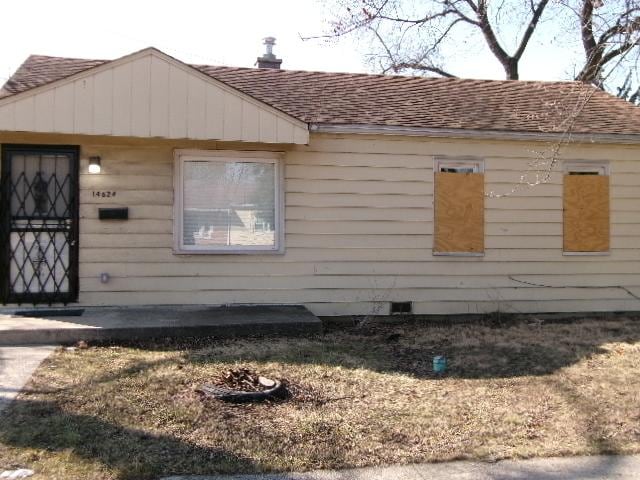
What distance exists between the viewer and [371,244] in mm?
9234

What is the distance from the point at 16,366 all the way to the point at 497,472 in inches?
174

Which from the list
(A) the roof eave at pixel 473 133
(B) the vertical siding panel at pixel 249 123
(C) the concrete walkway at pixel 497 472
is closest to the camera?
(C) the concrete walkway at pixel 497 472

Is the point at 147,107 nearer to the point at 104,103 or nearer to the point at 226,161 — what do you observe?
the point at 104,103

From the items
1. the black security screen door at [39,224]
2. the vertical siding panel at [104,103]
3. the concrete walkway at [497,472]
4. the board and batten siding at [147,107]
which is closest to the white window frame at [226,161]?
the board and batten siding at [147,107]

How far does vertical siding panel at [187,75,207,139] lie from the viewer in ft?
26.0

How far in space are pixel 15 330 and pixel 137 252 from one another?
6.58 ft

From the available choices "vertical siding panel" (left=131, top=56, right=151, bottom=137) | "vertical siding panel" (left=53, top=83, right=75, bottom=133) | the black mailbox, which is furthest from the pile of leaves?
"vertical siding panel" (left=53, top=83, right=75, bottom=133)

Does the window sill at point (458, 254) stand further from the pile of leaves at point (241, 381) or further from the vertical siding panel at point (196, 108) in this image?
the pile of leaves at point (241, 381)

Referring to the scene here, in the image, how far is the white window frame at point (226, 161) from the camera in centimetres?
867

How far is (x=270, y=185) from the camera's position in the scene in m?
9.00

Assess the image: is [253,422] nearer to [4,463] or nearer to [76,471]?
[76,471]

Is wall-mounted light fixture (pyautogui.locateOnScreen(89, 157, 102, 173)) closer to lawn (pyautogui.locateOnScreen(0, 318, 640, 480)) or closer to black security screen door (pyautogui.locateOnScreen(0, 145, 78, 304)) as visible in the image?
black security screen door (pyautogui.locateOnScreen(0, 145, 78, 304))

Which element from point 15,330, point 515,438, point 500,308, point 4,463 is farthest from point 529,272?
point 4,463

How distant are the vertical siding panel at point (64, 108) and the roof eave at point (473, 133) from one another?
3.07 meters
